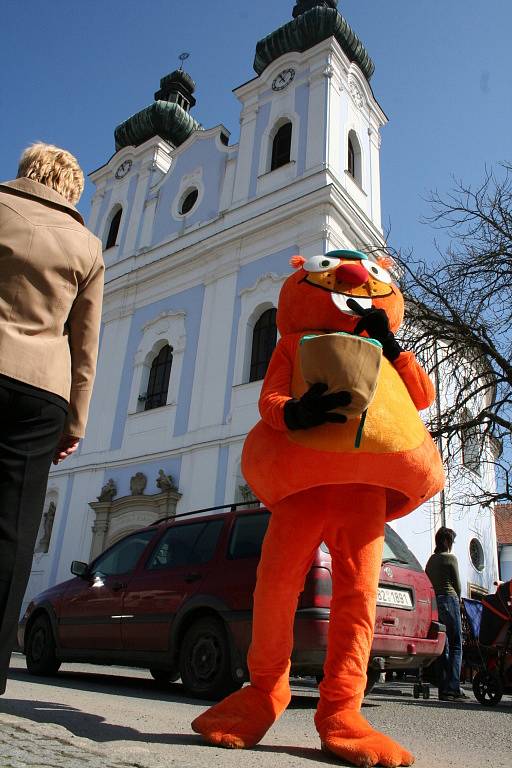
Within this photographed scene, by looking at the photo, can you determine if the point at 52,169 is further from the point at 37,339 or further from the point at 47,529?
the point at 47,529

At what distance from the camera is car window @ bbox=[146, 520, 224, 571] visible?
5098mm

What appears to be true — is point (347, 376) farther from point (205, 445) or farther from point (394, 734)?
point (205, 445)

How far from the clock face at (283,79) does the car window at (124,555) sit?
16.5 meters

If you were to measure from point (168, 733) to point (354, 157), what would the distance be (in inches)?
732

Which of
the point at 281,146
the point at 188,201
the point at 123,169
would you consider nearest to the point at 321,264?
the point at 281,146

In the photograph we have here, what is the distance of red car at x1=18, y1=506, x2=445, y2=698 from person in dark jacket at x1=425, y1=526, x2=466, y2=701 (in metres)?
1.39

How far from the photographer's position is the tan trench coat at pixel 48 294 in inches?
80.5

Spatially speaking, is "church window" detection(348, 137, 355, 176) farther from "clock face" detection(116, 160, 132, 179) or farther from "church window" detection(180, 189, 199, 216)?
"clock face" detection(116, 160, 132, 179)

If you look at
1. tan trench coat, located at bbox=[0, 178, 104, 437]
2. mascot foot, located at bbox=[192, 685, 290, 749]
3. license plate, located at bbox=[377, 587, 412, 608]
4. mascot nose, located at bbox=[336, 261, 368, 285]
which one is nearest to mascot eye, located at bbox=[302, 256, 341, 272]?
mascot nose, located at bbox=[336, 261, 368, 285]

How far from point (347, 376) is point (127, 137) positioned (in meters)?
25.6

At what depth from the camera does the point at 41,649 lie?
604 cm

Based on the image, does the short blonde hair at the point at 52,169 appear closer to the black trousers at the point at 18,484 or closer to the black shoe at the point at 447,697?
the black trousers at the point at 18,484

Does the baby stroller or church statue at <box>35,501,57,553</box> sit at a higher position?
church statue at <box>35,501,57,553</box>

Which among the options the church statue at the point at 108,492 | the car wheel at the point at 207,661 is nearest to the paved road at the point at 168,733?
the car wheel at the point at 207,661
